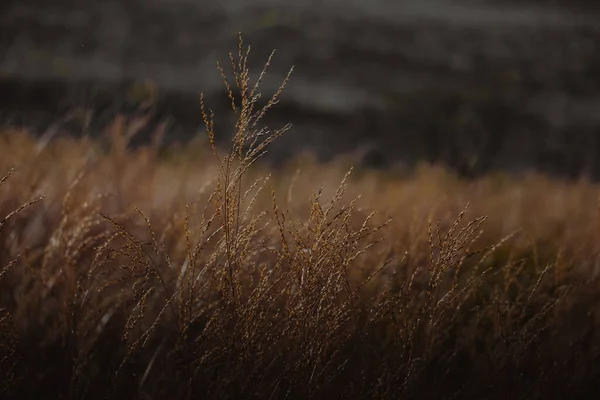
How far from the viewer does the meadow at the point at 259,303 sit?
1452mm

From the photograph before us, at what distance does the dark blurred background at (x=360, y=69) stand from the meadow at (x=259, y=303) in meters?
4.96

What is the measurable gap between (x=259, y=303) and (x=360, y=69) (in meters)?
9.85

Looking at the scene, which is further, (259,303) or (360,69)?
(360,69)

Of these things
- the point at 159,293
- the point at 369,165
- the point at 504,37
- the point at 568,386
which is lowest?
the point at 369,165

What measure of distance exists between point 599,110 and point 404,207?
8532 millimetres

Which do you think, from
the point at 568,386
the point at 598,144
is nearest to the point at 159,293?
the point at 568,386

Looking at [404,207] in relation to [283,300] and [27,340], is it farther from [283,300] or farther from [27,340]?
[27,340]

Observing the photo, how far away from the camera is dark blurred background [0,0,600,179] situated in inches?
341

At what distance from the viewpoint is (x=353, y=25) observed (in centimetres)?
1218

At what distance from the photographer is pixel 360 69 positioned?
11.2 meters

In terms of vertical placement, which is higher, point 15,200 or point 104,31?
point 104,31

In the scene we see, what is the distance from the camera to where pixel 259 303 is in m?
1.75

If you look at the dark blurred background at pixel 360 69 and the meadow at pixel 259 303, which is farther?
the dark blurred background at pixel 360 69

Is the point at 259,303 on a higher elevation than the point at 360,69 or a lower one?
lower
